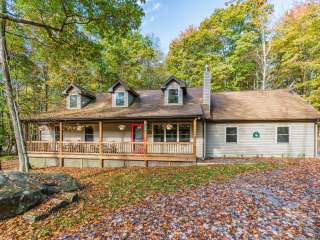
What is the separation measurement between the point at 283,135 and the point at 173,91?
26.1ft

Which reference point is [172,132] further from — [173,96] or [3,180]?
[3,180]

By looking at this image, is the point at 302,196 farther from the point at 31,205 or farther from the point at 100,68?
the point at 100,68

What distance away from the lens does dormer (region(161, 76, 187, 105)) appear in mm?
13320

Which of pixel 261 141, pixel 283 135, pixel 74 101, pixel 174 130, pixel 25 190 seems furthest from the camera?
pixel 74 101

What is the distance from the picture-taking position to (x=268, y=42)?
2189cm

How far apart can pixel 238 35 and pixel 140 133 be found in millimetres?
19376

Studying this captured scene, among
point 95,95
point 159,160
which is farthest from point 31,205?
point 95,95

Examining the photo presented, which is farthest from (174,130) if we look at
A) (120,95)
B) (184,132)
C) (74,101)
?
(74,101)

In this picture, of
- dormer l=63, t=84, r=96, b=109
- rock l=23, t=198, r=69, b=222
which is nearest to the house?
dormer l=63, t=84, r=96, b=109

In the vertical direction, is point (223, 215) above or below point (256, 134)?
below

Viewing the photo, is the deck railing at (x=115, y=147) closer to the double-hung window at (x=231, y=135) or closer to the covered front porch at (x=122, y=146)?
the covered front porch at (x=122, y=146)

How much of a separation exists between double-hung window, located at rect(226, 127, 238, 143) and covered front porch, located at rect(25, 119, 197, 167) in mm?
2546

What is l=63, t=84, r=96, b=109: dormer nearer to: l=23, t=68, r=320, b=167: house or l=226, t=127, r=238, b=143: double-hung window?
l=23, t=68, r=320, b=167: house

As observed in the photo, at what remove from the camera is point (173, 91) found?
13.5 meters
